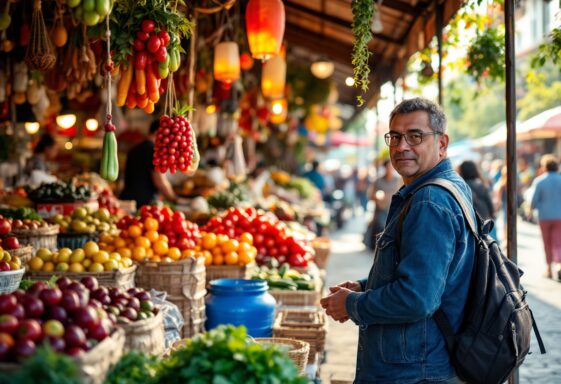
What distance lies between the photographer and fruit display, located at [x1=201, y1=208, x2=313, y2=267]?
6.42 meters

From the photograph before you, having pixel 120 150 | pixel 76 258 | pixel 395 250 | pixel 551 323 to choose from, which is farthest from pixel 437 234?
pixel 120 150

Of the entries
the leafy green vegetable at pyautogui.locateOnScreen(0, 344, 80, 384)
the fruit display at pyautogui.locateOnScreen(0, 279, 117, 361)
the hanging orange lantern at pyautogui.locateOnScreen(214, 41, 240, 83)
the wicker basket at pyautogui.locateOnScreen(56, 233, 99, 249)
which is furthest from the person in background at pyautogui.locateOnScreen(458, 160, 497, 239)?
the leafy green vegetable at pyautogui.locateOnScreen(0, 344, 80, 384)

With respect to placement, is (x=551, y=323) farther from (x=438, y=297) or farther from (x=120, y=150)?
(x=120, y=150)

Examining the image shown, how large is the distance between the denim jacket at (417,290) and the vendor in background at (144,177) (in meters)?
4.97

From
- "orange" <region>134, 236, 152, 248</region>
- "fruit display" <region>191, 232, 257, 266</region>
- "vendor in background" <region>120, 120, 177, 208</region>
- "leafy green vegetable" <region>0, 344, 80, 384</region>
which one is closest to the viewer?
"leafy green vegetable" <region>0, 344, 80, 384</region>

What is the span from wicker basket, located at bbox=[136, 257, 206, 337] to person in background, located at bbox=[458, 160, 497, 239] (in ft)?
15.1

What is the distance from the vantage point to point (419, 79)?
28.2 feet

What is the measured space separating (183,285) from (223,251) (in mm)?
982

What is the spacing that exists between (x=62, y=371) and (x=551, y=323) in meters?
6.48

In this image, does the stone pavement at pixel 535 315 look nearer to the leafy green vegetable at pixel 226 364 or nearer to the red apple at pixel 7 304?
the leafy green vegetable at pixel 226 364

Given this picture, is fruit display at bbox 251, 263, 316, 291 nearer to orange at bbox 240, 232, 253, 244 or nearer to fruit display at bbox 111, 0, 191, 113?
orange at bbox 240, 232, 253, 244

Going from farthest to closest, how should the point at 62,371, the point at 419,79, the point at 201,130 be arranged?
1. the point at 201,130
2. the point at 419,79
3. the point at 62,371

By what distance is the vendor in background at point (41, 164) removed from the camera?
8719mm

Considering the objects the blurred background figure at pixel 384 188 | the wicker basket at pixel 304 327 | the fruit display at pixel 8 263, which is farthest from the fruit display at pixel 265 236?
Result: the blurred background figure at pixel 384 188
